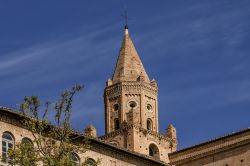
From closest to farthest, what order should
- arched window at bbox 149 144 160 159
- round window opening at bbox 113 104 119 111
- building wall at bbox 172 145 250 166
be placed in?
building wall at bbox 172 145 250 166 → arched window at bbox 149 144 160 159 → round window opening at bbox 113 104 119 111

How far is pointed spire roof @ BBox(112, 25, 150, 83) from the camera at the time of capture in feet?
232

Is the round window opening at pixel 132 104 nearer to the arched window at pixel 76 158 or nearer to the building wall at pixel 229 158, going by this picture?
the building wall at pixel 229 158

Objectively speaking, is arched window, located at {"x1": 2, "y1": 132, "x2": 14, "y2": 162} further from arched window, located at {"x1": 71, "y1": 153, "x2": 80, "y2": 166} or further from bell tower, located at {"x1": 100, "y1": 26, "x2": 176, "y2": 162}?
bell tower, located at {"x1": 100, "y1": 26, "x2": 176, "y2": 162}

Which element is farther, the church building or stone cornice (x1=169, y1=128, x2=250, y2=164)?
the church building

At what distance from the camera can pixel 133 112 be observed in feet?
224

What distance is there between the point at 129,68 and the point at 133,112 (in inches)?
193

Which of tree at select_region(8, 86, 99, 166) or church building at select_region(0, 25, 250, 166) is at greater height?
church building at select_region(0, 25, 250, 166)

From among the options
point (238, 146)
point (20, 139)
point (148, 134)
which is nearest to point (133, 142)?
point (148, 134)

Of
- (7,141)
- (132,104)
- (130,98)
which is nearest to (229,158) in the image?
(7,141)

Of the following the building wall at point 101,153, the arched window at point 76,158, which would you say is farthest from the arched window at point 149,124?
the arched window at point 76,158

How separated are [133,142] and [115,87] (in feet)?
17.9

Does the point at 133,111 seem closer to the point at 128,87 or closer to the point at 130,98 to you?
the point at 130,98

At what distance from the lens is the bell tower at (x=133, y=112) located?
223ft

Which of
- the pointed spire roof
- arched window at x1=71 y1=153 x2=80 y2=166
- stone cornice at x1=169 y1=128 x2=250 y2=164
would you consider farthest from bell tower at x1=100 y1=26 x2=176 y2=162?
arched window at x1=71 y1=153 x2=80 y2=166
